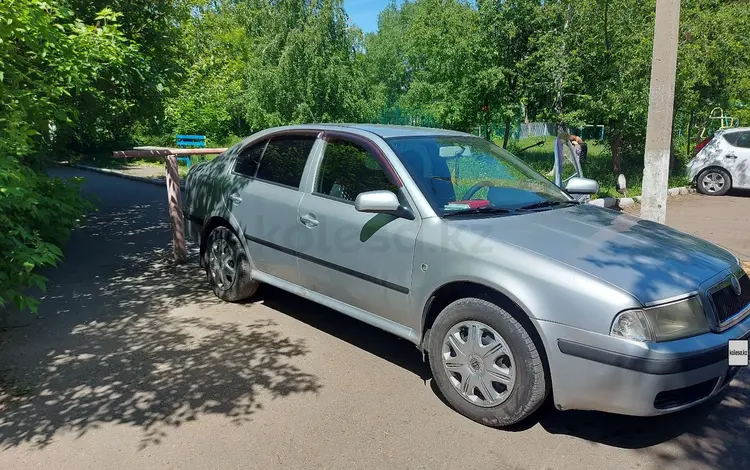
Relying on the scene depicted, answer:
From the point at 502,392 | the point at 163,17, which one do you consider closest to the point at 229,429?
the point at 502,392

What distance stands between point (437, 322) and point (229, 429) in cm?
143

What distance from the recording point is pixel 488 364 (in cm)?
331

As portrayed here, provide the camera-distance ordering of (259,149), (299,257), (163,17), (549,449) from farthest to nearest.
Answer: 1. (163,17)
2. (259,149)
3. (299,257)
4. (549,449)

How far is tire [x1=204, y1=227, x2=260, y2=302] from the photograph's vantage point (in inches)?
208

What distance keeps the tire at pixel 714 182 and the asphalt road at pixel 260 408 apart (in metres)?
10.9

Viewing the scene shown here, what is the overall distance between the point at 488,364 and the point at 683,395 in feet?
3.38

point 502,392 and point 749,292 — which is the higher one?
point 749,292

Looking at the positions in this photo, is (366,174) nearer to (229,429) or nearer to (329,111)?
(229,429)

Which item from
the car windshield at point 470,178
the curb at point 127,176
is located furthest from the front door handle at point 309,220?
the curb at point 127,176

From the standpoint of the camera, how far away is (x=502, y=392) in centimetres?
332

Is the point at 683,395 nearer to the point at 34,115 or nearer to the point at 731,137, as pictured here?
the point at 34,115

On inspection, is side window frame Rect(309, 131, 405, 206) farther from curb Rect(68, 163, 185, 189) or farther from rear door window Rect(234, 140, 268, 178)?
curb Rect(68, 163, 185, 189)

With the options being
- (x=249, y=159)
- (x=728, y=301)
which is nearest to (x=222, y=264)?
(x=249, y=159)

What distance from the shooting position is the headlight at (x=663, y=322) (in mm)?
2857
